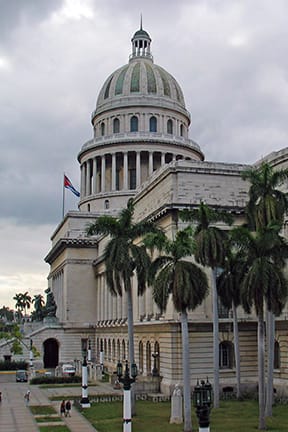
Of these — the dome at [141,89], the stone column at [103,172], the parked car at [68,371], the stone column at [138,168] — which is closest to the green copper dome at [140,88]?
the dome at [141,89]

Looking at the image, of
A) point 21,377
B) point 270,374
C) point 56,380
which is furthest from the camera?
point 21,377

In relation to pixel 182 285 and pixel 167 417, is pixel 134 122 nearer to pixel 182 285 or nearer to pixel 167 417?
pixel 167 417

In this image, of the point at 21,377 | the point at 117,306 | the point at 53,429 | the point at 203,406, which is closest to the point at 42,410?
the point at 53,429

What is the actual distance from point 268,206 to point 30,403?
82.2 feet

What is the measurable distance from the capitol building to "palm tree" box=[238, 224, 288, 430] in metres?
12.3

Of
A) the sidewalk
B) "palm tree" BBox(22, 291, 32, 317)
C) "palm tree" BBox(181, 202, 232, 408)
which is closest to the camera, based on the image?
the sidewalk

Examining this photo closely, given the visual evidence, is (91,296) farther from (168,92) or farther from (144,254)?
(144,254)

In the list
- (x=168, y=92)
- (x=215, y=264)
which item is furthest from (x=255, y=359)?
(x=168, y=92)

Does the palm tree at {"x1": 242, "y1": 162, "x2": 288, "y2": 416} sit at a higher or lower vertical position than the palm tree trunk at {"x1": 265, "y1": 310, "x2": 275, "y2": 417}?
higher

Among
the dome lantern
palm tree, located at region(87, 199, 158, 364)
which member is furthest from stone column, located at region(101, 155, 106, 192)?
palm tree, located at region(87, 199, 158, 364)

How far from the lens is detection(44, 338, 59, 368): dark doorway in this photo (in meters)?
89.3

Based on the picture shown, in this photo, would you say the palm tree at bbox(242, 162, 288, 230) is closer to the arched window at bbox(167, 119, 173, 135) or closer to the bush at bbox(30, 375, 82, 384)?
the bush at bbox(30, 375, 82, 384)

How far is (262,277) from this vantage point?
113 ft

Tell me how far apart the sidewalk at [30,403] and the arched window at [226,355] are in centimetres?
962
